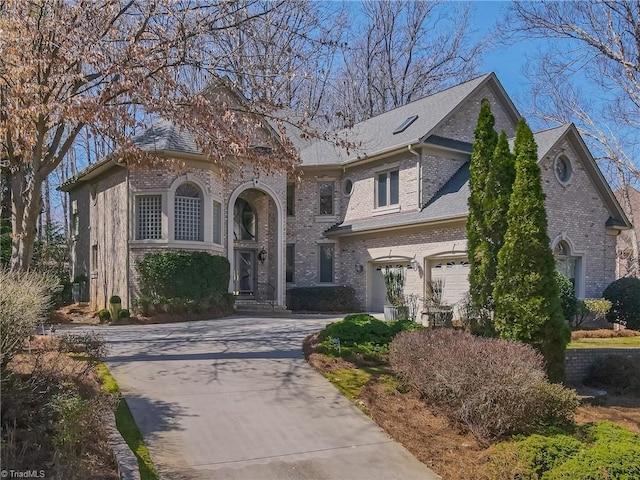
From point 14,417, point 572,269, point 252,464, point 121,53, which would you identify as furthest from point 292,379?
point 572,269

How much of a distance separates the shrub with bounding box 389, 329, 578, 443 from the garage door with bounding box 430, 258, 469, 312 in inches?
372

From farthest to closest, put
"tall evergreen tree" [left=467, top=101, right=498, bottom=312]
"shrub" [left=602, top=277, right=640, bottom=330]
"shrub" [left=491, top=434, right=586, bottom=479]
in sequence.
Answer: "shrub" [left=602, top=277, right=640, bottom=330], "tall evergreen tree" [left=467, top=101, right=498, bottom=312], "shrub" [left=491, top=434, right=586, bottom=479]

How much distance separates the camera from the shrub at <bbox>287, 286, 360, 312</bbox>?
69.3 feet

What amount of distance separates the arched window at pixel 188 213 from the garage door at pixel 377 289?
7.26 m

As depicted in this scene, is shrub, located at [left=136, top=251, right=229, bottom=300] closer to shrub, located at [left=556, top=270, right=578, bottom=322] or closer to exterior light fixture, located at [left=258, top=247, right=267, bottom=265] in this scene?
exterior light fixture, located at [left=258, top=247, right=267, bottom=265]

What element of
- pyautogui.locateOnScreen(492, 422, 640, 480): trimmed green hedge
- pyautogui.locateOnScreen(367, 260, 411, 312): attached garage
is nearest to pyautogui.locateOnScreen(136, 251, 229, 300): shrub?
pyautogui.locateOnScreen(367, 260, 411, 312): attached garage

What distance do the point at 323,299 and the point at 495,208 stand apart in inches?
477

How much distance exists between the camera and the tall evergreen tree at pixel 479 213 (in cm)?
997

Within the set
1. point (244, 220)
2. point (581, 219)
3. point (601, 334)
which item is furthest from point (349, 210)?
point (601, 334)

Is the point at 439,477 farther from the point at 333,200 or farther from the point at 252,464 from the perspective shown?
the point at 333,200

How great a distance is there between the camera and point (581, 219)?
18516 millimetres

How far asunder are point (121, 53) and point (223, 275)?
9146mm

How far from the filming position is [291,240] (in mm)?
22172

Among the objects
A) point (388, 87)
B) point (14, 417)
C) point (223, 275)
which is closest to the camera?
point (14, 417)
